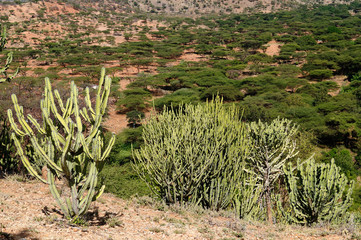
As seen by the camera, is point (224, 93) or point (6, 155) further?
point (224, 93)

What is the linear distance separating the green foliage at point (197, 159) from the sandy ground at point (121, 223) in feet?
2.54

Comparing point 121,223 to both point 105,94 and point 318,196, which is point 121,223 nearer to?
point 105,94

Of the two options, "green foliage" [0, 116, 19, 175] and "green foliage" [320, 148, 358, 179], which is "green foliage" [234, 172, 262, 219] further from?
"green foliage" [320, 148, 358, 179]

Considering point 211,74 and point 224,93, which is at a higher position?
point 211,74

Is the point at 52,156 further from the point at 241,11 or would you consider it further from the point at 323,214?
the point at 241,11

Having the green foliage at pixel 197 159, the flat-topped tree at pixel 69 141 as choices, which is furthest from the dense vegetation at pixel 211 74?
the flat-topped tree at pixel 69 141

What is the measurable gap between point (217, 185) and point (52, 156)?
209 inches

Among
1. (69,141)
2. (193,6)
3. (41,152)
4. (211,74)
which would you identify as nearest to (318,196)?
(69,141)

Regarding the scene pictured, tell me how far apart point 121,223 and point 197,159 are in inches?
120

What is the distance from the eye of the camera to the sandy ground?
534 centimetres

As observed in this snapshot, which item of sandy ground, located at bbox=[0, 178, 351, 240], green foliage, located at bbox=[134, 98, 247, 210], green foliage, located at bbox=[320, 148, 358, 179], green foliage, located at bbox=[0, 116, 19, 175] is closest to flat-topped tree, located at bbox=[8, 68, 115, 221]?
sandy ground, located at bbox=[0, 178, 351, 240]

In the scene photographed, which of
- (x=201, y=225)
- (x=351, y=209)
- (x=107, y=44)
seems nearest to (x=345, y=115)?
(x=351, y=209)

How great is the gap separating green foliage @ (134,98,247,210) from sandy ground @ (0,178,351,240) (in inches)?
30.5

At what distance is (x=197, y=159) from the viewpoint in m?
8.63
